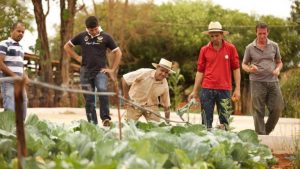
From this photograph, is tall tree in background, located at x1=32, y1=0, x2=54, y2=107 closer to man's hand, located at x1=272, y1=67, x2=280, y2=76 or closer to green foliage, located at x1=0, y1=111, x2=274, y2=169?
man's hand, located at x1=272, y1=67, x2=280, y2=76

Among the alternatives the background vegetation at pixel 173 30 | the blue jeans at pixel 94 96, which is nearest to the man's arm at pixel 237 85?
the blue jeans at pixel 94 96

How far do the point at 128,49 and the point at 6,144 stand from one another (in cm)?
3238

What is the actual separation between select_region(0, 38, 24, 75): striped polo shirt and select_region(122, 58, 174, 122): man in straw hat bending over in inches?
49.7

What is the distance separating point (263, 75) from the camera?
26.7 feet

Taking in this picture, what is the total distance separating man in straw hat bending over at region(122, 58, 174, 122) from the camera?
751cm

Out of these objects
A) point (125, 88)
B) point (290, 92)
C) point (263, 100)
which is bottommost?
point (290, 92)

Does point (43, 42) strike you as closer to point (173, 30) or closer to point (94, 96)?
point (94, 96)

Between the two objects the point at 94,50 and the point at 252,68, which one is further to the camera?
the point at 94,50

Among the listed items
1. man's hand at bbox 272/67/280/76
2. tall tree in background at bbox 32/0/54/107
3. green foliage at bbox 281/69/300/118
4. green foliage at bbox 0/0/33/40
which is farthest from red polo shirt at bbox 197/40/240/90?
green foliage at bbox 0/0/33/40

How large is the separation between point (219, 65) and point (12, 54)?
8.09 feet

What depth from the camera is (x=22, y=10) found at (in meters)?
24.5

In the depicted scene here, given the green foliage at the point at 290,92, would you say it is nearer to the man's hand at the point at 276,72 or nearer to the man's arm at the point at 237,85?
the man's hand at the point at 276,72

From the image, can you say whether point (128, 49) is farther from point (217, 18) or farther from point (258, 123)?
point (258, 123)

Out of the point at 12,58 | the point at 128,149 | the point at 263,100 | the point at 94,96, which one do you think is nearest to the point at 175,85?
the point at 94,96
